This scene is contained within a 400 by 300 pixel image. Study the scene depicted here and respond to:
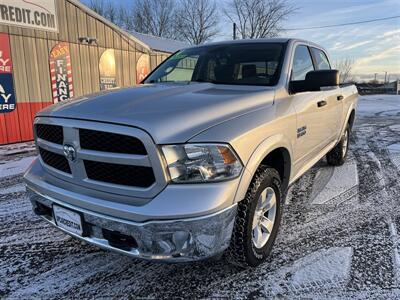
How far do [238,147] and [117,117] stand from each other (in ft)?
2.62

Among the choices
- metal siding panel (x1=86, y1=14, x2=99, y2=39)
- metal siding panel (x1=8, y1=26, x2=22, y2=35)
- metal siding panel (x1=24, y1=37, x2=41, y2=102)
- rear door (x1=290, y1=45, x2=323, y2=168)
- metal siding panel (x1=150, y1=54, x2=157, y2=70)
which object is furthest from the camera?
metal siding panel (x1=150, y1=54, x2=157, y2=70)

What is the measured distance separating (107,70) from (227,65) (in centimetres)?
879

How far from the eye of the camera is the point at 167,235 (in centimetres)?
209

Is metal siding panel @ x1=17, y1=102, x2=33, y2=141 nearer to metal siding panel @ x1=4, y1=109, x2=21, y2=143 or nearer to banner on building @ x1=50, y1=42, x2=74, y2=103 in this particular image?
metal siding panel @ x1=4, y1=109, x2=21, y2=143

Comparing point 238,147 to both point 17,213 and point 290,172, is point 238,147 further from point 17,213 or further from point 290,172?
point 17,213

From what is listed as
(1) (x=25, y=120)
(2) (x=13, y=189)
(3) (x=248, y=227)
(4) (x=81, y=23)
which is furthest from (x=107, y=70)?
(3) (x=248, y=227)

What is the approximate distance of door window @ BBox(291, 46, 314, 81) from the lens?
361 cm

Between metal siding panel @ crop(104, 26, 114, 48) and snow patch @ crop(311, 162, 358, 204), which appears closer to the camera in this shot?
snow patch @ crop(311, 162, 358, 204)

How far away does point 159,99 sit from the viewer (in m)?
2.62

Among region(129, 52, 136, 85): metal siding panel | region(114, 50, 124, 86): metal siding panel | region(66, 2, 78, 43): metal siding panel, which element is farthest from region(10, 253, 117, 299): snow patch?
A: region(129, 52, 136, 85): metal siding panel

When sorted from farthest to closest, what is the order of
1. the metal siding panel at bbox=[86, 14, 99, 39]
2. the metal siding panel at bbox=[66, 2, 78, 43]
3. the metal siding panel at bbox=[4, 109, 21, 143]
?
1. the metal siding panel at bbox=[86, 14, 99, 39]
2. the metal siding panel at bbox=[66, 2, 78, 43]
3. the metal siding panel at bbox=[4, 109, 21, 143]

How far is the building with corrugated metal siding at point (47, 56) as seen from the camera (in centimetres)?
883

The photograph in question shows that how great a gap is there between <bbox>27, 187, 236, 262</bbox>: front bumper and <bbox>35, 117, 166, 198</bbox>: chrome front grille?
0.20 m

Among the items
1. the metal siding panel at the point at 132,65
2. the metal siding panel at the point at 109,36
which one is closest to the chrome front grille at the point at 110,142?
the metal siding panel at the point at 109,36
